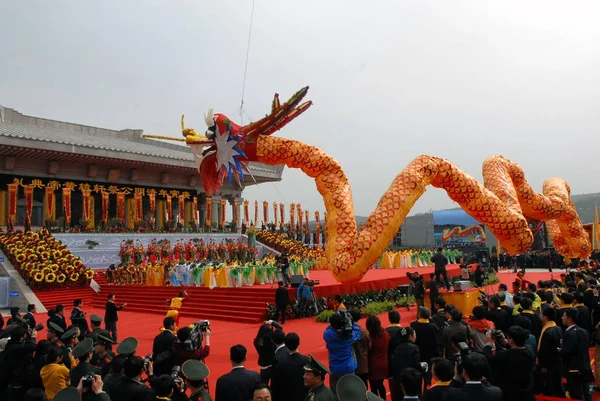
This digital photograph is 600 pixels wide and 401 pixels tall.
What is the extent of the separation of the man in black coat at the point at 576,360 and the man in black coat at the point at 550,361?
13 cm

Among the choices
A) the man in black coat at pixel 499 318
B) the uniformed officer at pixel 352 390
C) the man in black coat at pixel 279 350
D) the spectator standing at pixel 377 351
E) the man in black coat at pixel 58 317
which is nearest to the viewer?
the uniformed officer at pixel 352 390

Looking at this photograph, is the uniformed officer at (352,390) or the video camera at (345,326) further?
the video camera at (345,326)

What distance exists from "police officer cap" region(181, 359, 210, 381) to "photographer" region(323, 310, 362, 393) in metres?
1.43

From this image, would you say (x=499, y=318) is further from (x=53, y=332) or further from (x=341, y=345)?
(x=53, y=332)

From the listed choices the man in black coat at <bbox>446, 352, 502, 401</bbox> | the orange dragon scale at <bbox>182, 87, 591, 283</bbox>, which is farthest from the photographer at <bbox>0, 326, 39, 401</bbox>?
the orange dragon scale at <bbox>182, 87, 591, 283</bbox>

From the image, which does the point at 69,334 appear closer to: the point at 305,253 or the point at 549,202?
the point at 549,202

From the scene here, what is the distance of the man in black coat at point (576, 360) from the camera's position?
4562mm

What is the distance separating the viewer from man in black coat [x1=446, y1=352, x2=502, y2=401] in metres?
2.91

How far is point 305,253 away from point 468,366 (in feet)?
81.1

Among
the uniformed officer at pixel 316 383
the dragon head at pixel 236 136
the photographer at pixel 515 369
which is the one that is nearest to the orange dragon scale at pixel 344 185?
the dragon head at pixel 236 136

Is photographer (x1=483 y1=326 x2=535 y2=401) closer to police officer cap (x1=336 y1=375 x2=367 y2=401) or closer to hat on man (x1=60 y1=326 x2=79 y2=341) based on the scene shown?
police officer cap (x1=336 y1=375 x2=367 y2=401)

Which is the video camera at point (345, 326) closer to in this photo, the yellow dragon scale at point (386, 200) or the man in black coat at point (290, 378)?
the man in black coat at point (290, 378)

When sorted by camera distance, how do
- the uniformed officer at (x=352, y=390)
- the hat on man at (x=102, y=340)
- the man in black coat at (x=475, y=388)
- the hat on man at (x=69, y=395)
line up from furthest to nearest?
the hat on man at (x=102, y=340) → the man in black coat at (x=475, y=388) → the hat on man at (x=69, y=395) → the uniformed officer at (x=352, y=390)

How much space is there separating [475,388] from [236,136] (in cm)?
642
